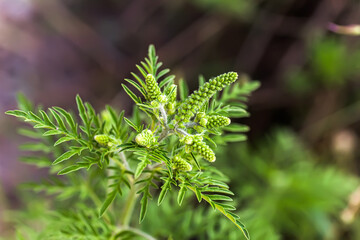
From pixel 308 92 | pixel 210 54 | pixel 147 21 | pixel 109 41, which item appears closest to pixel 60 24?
pixel 109 41

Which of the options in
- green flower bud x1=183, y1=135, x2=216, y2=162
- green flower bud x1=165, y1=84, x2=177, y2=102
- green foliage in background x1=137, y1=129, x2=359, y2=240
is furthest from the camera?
green foliage in background x1=137, y1=129, x2=359, y2=240

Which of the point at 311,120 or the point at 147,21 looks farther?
the point at 147,21

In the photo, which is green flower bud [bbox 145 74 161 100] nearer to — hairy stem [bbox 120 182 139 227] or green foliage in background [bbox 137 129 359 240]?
hairy stem [bbox 120 182 139 227]

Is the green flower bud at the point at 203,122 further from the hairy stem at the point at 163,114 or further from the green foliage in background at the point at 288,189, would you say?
the green foliage in background at the point at 288,189

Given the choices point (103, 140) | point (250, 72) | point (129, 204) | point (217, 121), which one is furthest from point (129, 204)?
point (250, 72)

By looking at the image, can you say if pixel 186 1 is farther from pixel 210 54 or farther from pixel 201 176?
pixel 201 176

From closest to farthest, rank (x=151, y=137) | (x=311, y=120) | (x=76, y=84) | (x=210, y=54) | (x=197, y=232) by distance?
(x=151, y=137) < (x=197, y=232) < (x=311, y=120) < (x=210, y=54) < (x=76, y=84)

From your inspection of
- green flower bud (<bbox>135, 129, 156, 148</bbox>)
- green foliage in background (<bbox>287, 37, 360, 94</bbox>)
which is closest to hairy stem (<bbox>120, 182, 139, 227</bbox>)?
green flower bud (<bbox>135, 129, 156, 148</bbox>)
